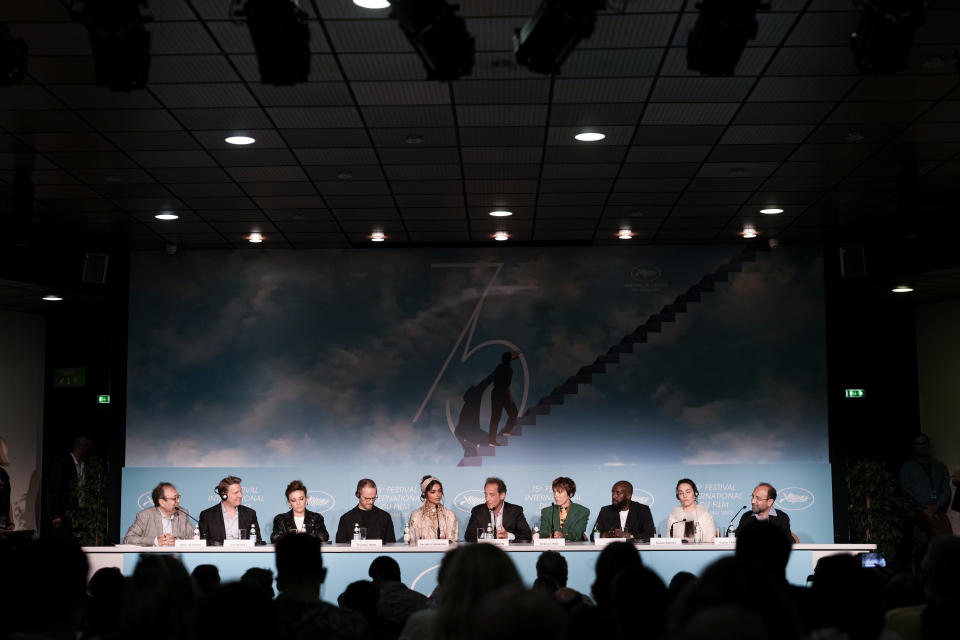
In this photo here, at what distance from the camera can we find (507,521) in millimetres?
9539

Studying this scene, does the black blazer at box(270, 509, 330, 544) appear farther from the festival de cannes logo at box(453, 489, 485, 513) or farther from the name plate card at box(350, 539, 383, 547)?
the festival de cannes logo at box(453, 489, 485, 513)

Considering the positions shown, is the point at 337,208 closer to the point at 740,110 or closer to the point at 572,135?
the point at 572,135

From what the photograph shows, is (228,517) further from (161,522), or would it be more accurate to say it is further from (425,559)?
(425,559)

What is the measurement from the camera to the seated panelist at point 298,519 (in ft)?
30.3

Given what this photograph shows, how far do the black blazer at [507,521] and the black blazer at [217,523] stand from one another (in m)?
1.94

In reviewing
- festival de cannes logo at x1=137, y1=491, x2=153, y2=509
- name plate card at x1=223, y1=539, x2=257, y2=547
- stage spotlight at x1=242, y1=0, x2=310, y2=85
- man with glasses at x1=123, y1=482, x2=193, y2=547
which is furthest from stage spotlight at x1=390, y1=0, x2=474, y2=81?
festival de cannes logo at x1=137, y1=491, x2=153, y2=509

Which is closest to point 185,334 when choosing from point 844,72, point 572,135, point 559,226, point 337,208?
point 337,208

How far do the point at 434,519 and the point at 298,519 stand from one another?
48.8 inches

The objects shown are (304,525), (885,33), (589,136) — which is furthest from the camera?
(304,525)

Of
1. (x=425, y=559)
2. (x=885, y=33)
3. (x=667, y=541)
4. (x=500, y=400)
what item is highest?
(x=885, y=33)

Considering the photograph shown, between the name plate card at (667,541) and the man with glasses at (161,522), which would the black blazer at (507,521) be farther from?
the man with glasses at (161,522)

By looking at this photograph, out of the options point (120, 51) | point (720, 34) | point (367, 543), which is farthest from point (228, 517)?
point (720, 34)

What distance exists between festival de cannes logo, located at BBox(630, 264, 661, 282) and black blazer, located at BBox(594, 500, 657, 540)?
2720 millimetres

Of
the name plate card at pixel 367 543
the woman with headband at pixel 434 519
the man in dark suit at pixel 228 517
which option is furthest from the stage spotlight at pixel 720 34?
the man in dark suit at pixel 228 517
